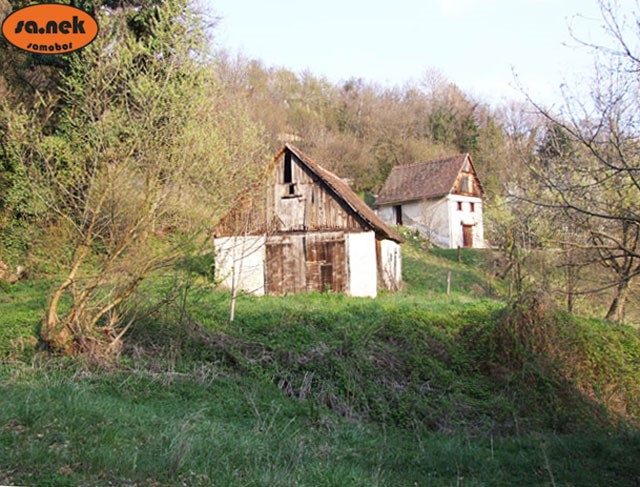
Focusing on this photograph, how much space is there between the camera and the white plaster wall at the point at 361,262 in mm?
18688

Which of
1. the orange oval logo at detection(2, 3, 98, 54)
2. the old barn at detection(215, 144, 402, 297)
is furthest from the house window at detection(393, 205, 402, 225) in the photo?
the orange oval logo at detection(2, 3, 98, 54)

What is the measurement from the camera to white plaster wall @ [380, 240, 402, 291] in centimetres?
2152

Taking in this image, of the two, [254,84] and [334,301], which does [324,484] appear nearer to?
[334,301]

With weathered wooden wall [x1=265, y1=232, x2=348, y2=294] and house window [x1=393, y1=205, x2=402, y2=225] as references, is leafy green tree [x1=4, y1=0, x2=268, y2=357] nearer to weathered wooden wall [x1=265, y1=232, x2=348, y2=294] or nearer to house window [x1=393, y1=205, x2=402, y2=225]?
weathered wooden wall [x1=265, y1=232, x2=348, y2=294]

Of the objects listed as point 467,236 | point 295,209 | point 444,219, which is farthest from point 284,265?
point 467,236

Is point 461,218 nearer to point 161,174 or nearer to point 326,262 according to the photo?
point 326,262

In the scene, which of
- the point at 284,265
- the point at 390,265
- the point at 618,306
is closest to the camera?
the point at 618,306

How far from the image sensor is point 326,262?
18.9m

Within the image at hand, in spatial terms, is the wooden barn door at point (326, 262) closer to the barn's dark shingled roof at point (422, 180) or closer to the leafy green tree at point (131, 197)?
the leafy green tree at point (131, 197)

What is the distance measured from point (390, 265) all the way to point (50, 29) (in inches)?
641

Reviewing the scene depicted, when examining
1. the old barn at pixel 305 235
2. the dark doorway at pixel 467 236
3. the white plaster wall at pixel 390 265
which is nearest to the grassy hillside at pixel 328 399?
the old barn at pixel 305 235

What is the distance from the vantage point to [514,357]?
1176 centimetres

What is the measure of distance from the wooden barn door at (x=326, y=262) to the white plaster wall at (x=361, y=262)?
0.26 meters

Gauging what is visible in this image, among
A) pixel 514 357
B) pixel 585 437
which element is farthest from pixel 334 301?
pixel 585 437
